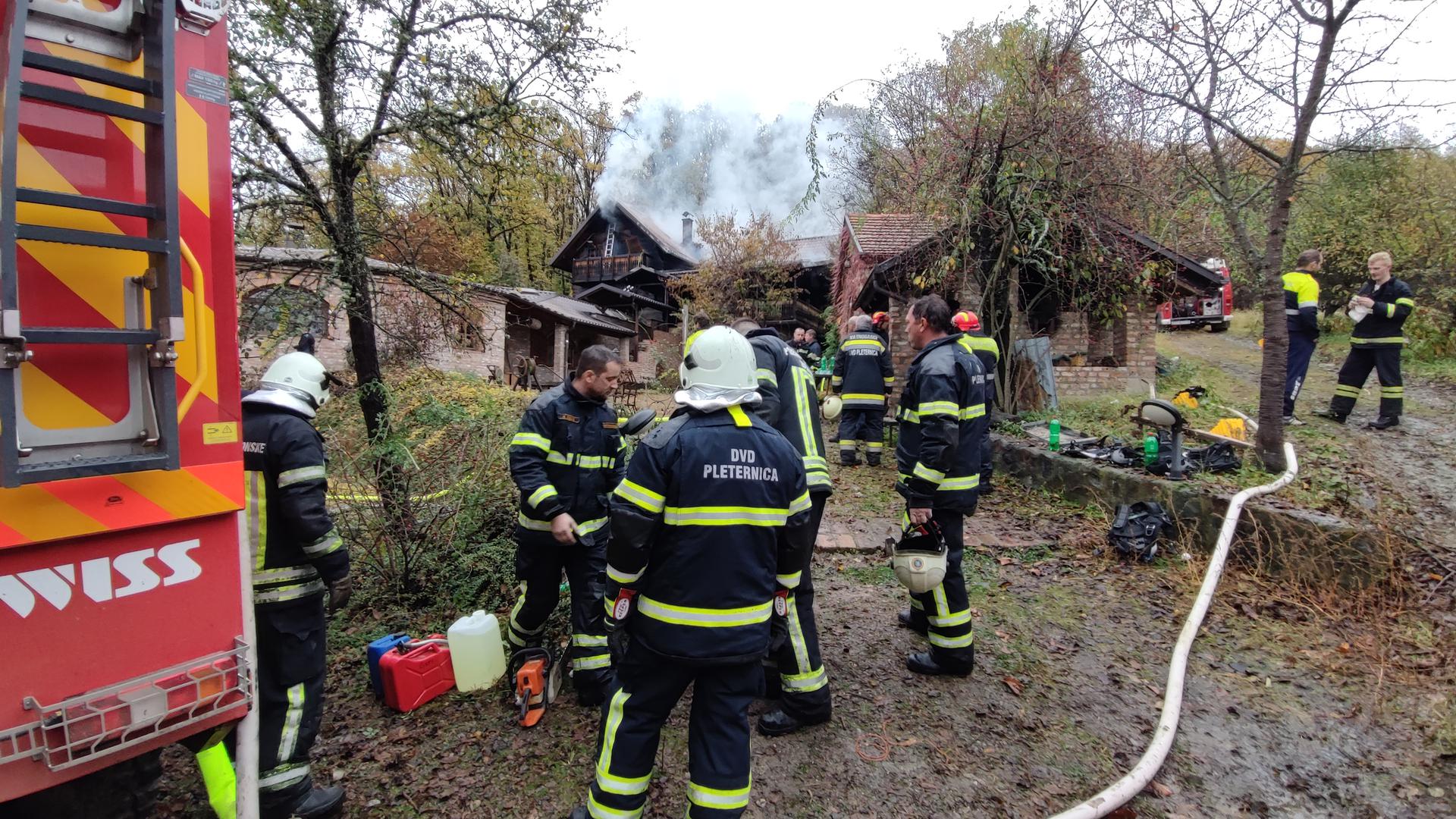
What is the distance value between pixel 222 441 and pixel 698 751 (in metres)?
1.71

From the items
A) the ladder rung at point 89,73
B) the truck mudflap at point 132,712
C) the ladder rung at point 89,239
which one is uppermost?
the ladder rung at point 89,73

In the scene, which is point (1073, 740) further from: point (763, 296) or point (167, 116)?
point (763, 296)

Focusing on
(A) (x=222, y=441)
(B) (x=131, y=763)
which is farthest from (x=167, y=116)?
(B) (x=131, y=763)

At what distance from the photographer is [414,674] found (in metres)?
3.14

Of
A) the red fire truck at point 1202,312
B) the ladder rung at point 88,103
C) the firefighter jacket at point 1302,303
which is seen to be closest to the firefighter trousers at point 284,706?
the ladder rung at point 88,103

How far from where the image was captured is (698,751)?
2.11m

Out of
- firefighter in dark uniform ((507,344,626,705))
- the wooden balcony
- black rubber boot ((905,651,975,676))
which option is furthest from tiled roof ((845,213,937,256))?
the wooden balcony

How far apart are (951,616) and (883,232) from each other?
37.5ft

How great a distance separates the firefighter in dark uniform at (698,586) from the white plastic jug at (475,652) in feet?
4.63

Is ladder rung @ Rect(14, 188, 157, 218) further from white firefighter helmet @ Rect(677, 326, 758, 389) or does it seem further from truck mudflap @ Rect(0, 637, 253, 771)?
white firefighter helmet @ Rect(677, 326, 758, 389)

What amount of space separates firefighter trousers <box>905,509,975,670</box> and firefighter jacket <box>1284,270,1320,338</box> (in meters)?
5.91

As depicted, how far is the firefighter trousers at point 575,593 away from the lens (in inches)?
126

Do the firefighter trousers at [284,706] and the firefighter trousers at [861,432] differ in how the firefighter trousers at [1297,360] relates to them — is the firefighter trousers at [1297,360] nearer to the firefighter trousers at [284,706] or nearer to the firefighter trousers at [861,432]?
the firefighter trousers at [861,432]

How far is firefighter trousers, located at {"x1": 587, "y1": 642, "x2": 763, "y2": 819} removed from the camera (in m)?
2.08
